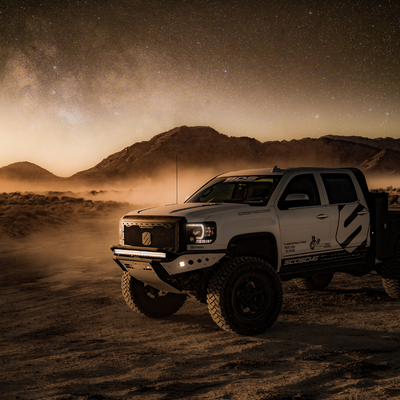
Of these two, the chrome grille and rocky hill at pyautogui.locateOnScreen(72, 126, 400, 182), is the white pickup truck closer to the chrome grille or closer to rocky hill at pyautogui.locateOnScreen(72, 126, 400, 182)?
the chrome grille

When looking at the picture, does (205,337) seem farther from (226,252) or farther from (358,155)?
(358,155)

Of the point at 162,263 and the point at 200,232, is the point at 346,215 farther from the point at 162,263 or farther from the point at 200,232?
the point at 162,263

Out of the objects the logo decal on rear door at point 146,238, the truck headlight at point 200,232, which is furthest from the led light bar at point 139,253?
the truck headlight at point 200,232

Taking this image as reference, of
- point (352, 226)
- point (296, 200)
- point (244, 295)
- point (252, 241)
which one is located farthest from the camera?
point (352, 226)

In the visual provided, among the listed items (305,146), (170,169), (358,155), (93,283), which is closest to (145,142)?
(170,169)

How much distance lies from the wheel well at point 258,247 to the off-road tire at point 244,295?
26 cm

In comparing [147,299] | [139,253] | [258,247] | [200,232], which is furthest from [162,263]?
[147,299]

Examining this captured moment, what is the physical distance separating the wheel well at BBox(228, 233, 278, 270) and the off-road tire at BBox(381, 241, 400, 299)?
269 centimetres

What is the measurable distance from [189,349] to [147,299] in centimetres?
188

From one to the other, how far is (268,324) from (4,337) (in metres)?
3.48

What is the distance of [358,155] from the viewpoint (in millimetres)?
156125

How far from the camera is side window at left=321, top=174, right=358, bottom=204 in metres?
7.74

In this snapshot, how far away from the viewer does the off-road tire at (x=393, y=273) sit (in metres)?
8.52

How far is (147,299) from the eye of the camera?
25.2ft
